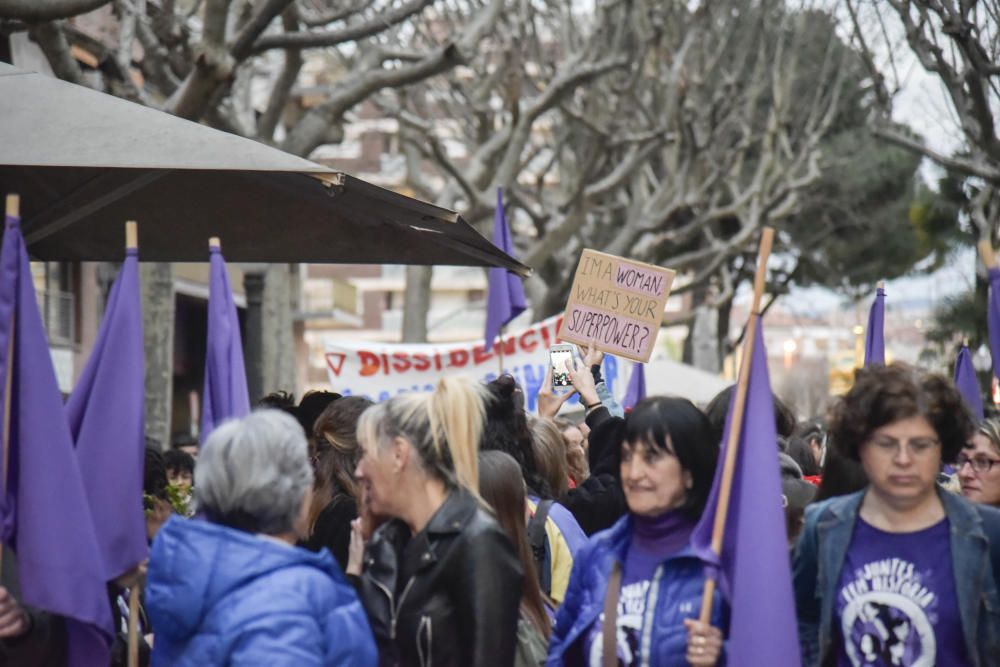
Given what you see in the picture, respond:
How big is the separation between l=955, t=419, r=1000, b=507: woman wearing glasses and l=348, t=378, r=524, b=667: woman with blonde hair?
2.21m

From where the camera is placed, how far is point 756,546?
13.5 ft

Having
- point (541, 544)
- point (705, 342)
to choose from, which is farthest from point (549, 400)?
point (705, 342)

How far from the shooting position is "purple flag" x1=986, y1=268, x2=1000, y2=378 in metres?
4.60

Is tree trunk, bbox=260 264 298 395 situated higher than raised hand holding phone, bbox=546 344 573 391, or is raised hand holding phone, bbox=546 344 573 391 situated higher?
tree trunk, bbox=260 264 298 395

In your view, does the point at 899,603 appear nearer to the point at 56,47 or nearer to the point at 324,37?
the point at 56,47

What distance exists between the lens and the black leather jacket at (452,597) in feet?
13.2

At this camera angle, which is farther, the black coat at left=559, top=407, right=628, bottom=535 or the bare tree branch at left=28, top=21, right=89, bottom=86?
the bare tree branch at left=28, top=21, right=89, bottom=86

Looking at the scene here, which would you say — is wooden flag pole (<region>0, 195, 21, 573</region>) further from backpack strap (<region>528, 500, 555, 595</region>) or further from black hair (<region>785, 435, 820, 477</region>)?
black hair (<region>785, 435, 820, 477</region>)

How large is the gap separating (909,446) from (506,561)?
42.2 inches

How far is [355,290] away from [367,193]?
42992mm

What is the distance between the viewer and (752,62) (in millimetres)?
31594

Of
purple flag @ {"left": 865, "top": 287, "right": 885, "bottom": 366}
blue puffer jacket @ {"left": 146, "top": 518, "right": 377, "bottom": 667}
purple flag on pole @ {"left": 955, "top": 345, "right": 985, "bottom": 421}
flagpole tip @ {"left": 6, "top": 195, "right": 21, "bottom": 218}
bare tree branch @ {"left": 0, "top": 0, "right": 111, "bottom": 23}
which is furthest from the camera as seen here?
purple flag on pole @ {"left": 955, "top": 345, "right": 985, "bottom": 421}

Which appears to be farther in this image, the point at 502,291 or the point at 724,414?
the point at 502,291

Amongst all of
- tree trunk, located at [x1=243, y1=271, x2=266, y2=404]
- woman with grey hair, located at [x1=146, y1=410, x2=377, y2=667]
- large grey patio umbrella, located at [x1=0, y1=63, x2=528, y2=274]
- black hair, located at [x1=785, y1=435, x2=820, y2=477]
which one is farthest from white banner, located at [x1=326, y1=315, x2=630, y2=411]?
woman with grey hair, located at [x1=146, y1=410, x2=377, y2=667]
